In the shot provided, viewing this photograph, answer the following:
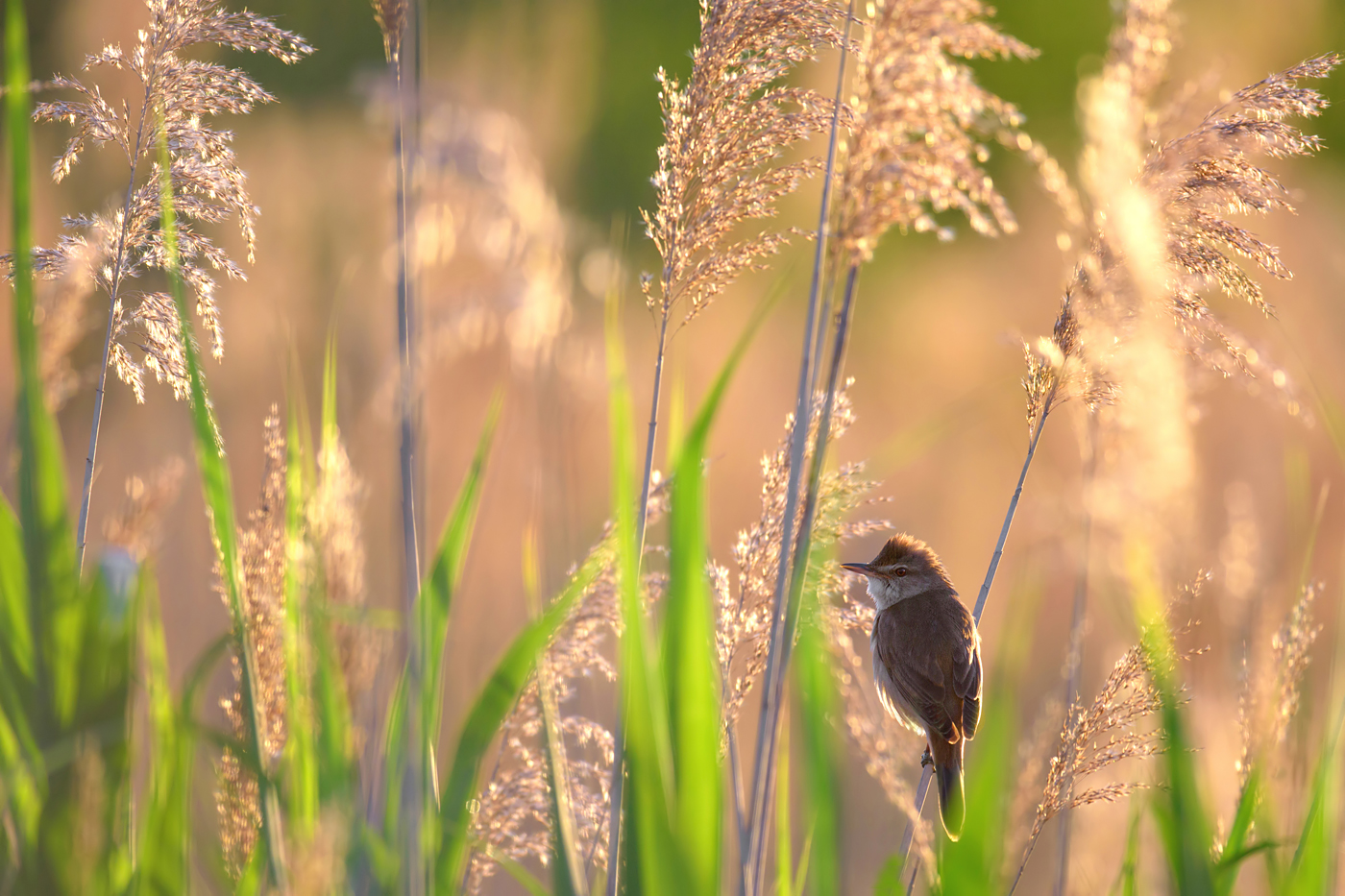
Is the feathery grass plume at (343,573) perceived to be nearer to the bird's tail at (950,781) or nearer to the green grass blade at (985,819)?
the green grass blade at (985,819)

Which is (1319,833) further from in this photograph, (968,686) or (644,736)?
(968,686)

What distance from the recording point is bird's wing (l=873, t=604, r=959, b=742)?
118 inches

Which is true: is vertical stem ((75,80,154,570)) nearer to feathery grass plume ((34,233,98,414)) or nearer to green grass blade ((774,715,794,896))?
feathery grass plume ((34,233,98,414))

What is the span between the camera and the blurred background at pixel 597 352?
1593mm

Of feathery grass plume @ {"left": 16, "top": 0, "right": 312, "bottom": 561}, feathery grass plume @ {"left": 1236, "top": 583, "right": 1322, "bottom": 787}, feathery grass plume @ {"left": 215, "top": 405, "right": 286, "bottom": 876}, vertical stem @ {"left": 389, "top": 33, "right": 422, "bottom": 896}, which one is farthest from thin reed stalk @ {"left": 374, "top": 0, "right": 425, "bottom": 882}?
feathery grass plume @ {"left": 1236, "top": 583, "right": 1322, "bottom": 787}

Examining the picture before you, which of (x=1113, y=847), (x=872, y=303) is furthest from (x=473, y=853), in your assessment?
(x=872, y=303)

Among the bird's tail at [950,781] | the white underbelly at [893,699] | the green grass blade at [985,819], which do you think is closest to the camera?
the green grass blade at [985,819]

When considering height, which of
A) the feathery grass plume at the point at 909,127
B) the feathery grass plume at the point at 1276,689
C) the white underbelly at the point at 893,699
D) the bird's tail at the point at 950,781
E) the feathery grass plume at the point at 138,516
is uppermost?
the feathery grass plume at the point at 909,127

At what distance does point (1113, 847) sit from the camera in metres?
4.54

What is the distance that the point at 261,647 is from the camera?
161 cm

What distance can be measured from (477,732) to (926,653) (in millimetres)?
2047

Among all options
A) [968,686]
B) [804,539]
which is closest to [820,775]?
[804,539]

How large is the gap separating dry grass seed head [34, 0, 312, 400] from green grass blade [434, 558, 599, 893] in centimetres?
76

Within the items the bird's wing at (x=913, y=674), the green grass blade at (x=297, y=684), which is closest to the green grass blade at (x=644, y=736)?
the green grass blade at (x=297, y=684)
